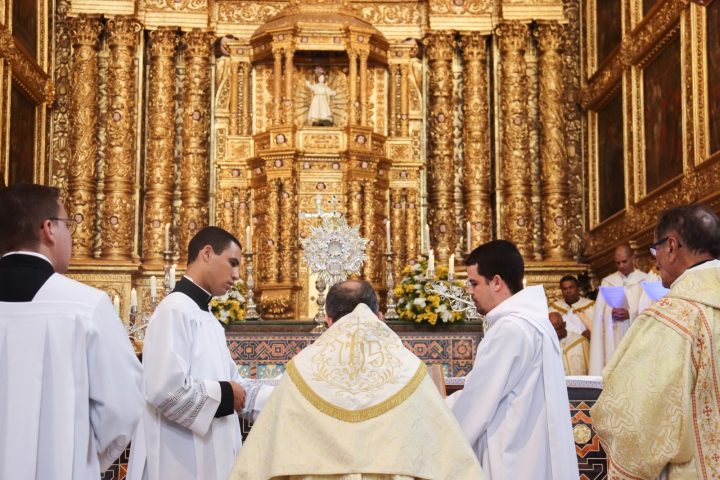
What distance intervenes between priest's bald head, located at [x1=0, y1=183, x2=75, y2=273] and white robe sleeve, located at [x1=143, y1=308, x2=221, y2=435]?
1071 millimetres

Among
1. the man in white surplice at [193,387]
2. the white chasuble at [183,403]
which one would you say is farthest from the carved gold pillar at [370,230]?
the white chasuble at [183,403]

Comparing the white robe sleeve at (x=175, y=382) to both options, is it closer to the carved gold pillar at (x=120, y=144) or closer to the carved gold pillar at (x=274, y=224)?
the carved gold pillar at (x=274, y=224)

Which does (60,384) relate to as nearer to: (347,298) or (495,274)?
(347,298)

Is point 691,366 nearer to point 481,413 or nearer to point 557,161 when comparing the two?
point 481,413

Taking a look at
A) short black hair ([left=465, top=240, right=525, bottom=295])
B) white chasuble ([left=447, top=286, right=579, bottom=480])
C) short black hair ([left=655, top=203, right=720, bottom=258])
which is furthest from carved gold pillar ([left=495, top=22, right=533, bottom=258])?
short black hair ([left=655, top=203, right=720, bottom=258])

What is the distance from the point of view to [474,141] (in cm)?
1611

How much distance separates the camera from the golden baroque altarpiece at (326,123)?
1518 centimetres

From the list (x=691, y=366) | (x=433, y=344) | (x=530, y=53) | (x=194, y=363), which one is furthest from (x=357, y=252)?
(x=530, y=53)

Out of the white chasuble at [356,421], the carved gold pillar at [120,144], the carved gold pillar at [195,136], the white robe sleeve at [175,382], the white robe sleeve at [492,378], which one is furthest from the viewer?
the carved gold pillar at [195,136]

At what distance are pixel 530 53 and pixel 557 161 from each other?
5.83ft

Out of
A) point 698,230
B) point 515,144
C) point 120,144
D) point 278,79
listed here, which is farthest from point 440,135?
point 698,230

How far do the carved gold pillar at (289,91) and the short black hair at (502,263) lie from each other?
10021 mm

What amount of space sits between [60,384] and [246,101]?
489 inches

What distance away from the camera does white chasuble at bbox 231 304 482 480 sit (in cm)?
403
